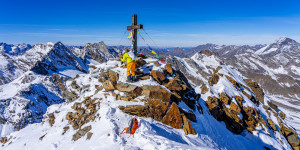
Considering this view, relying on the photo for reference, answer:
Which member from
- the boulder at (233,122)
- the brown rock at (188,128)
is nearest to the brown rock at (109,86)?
the brown rock at (188,128)

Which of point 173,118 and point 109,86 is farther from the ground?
point 109,86

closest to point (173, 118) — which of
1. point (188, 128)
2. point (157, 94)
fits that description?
point (188, 128)

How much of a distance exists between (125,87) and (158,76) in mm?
4827

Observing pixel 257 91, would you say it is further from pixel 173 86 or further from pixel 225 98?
pixel 173 86

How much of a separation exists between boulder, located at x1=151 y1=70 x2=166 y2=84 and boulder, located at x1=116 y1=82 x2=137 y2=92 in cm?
366

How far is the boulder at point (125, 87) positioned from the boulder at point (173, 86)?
479 cm

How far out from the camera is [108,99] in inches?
657

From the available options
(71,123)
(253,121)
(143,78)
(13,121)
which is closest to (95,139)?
(71,123)

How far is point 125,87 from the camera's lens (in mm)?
17250

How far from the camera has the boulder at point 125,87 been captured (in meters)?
16.9

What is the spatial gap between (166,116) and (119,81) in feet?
24.8

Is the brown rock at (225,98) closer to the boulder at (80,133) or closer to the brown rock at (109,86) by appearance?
the brown rock at (109,86)

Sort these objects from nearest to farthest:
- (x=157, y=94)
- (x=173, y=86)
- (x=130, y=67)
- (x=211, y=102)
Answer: (x=157, y=94) → (x=130, y=67) → (x=173, y=86) → (x=211, y=102)

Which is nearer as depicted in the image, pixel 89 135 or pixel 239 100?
pixel 89 135
